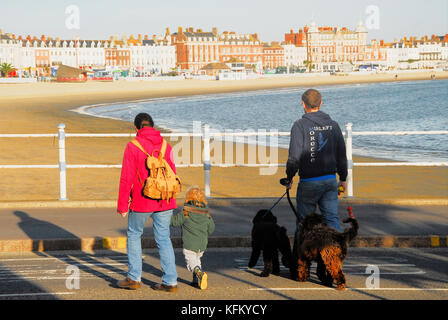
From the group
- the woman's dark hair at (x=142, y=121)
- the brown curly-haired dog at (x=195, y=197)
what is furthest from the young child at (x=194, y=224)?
the woman's dark hair at (x=142, y=121)

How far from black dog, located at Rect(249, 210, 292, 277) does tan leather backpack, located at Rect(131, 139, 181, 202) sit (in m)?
1.09

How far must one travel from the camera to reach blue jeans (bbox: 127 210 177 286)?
6.69 metres

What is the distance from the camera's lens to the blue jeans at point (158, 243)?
263 inches

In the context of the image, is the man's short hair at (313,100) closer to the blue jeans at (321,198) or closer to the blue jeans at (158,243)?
the blue jeans at (321,198)

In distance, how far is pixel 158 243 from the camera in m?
6.77

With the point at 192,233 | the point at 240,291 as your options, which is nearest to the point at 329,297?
the point at 240,291

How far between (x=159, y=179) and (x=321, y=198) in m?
1.75

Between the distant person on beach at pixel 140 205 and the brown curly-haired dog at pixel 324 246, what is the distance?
4.17 ft

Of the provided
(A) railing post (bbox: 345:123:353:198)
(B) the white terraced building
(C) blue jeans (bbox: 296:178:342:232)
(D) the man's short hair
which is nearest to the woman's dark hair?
(D) the man's short hair

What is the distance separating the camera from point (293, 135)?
7.05 metres

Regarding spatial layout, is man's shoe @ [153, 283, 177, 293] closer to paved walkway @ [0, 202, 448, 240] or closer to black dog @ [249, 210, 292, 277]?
black dog @ [249, 210, 292, 277]

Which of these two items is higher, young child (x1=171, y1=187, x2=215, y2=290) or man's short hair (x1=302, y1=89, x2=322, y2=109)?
man's short hair (x1=302, y1=89, x2=322, y2=109)

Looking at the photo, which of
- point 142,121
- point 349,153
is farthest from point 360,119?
point 142,121

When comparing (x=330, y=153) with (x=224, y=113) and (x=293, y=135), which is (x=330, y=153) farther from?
(x=224, y=113)
